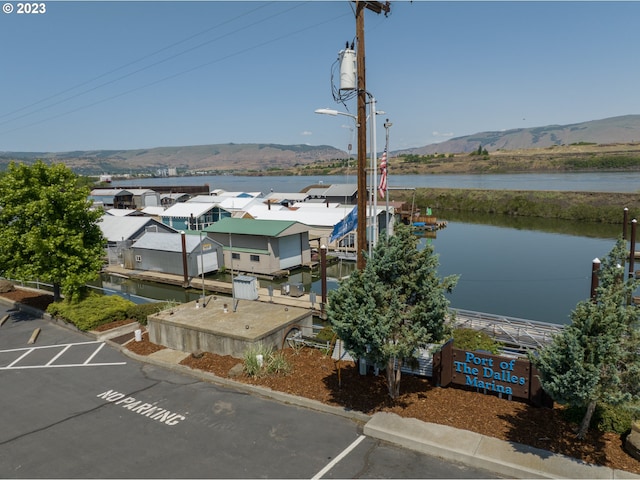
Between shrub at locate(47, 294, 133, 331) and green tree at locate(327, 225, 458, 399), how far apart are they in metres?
14.3

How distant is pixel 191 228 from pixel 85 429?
47234 mm

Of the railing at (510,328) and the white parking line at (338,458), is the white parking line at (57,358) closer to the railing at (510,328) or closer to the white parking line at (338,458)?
the white parking line at (338,458)

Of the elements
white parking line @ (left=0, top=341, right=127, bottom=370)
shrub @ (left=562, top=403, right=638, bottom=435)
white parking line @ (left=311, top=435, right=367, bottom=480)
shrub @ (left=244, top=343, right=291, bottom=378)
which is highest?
shrub @ (left=562, top=403, right=638, bottom=435)

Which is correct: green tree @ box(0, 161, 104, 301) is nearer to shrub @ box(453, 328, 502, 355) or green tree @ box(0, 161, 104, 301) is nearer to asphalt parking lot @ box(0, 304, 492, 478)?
asphalt parking lot @ box(0, 304, 492, 478)

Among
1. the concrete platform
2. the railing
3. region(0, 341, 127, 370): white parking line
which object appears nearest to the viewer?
the concrete platform

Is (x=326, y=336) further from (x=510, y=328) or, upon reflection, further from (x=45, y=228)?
(x=45, y=228)

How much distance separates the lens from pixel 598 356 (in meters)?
9.09

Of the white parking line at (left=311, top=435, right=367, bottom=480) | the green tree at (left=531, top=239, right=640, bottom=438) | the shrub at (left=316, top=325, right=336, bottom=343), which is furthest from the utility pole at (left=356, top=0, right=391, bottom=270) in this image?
the green tree at (left=531, top=239, right=640, bottom=438)

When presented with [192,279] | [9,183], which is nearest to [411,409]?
[9,183]

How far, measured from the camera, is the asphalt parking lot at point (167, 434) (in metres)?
9.98

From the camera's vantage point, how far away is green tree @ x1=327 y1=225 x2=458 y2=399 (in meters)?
11.0

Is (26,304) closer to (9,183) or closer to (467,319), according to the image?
(9,183)

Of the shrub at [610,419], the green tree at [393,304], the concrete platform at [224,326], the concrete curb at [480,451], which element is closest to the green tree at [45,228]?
the concrete platform at [224,326]

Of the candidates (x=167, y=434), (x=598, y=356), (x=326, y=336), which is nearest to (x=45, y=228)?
(x=326, y=336)
